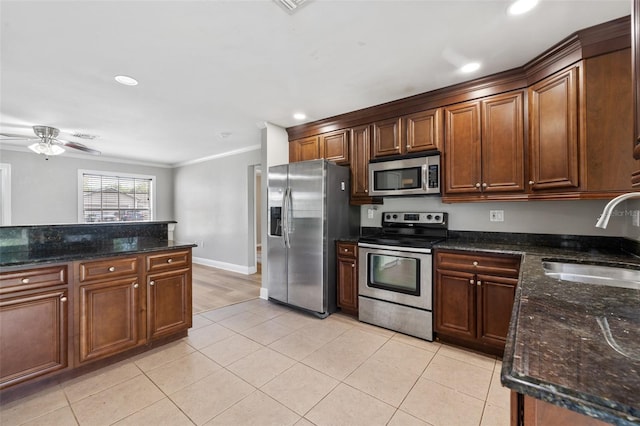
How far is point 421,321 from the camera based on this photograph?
2.55m

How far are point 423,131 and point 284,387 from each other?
261cm

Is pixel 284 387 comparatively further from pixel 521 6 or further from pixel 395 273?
pixel 521 6

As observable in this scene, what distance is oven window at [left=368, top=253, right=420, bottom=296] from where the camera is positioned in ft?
8.48

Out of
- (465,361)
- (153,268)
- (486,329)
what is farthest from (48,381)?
(486,329)

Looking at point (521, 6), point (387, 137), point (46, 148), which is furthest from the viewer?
point (46, 148)

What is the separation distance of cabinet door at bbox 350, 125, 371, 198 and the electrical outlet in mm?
1287

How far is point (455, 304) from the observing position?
7.87 ft

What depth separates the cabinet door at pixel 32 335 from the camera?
1.69 m

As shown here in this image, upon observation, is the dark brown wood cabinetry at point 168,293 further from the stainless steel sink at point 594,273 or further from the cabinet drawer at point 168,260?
the stainless steel sink at point 594,273

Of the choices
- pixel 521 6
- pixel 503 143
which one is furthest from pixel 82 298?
pixel 503 143

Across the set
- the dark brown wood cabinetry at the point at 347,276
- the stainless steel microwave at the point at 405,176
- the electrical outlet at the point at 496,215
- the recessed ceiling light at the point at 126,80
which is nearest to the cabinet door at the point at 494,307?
the electrical outlet at the point at 496,215

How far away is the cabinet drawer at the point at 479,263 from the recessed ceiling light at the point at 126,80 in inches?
128

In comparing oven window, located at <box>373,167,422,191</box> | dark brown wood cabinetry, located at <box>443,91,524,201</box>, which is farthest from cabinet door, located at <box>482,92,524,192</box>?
oven window, located at <box>373,167,422,191</box>

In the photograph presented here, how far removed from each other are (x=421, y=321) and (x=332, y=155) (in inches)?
84.6
